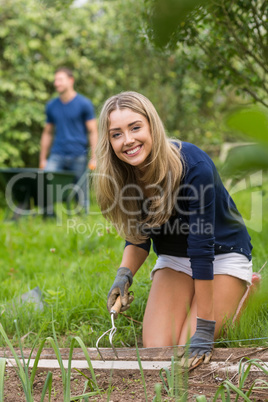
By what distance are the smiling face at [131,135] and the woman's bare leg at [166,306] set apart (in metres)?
0.61

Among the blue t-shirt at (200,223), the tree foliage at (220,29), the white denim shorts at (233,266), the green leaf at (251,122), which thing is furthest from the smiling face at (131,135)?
the green leaf at (251,122)

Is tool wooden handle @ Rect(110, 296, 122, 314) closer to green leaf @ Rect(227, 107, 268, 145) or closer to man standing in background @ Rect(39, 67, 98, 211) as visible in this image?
green leaf @ Rect(227, 107, 268, 145)

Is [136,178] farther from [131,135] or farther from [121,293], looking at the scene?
[121,293]

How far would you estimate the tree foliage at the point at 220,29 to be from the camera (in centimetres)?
50

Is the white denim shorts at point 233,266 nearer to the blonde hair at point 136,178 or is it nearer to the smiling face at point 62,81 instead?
the blonde hair at point 136,178

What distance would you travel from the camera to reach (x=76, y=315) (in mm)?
2234

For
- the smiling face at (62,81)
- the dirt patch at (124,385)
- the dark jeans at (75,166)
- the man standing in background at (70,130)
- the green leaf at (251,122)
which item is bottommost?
the dirt patch at (124,385)

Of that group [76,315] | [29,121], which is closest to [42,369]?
[76,315]

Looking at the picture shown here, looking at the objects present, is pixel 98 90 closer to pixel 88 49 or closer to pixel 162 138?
pixel 88 49

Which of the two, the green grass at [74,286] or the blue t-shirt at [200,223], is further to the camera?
the green grass at [74,286]

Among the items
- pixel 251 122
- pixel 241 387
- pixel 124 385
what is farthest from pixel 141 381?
pixel 251 122

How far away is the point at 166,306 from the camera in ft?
6.89

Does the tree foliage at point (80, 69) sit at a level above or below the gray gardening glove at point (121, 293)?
above

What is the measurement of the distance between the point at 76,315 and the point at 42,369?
567 millimetres
